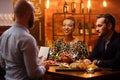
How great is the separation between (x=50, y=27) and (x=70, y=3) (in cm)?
78

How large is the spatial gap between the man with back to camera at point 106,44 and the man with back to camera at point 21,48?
1.08m

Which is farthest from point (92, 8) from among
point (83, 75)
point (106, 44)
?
point (83, 75)

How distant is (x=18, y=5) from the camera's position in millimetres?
2469

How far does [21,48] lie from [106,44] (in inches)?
59.4

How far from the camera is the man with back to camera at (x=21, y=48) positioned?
7.88 feet

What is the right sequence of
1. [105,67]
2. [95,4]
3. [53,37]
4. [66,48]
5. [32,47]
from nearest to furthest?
[32,47] → [105,67] → [66,48] → [53,37] → [95,4]

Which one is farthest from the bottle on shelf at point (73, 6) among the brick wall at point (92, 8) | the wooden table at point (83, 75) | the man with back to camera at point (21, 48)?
the man with back to camera at point (21, 48)

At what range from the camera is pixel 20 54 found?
2.44 m

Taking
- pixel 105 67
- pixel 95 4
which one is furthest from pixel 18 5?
pixel 95 4

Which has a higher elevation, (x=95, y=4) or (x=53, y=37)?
(x=95, y=4)

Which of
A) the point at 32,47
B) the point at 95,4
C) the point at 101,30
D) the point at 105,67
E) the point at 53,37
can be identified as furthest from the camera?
the point at 95,4

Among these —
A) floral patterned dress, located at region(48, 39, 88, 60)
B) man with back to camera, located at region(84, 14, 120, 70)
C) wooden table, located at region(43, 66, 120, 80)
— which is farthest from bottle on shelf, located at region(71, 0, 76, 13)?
wooden table, located at region(43, 66, 120, 80)

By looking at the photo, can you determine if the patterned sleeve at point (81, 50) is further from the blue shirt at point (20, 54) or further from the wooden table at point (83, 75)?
the blue shirt at point (20, 54)

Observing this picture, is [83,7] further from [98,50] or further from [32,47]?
[32,47]
